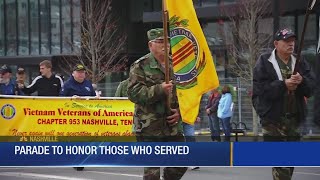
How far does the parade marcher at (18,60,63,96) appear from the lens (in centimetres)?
1031

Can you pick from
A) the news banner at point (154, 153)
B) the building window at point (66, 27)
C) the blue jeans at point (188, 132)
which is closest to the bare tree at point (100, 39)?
the building window at point (66, 27)

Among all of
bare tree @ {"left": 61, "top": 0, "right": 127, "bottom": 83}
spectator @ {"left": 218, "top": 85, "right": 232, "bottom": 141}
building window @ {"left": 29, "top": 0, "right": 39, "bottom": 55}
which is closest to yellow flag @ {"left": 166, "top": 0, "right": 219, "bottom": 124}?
spectator @ {"left": 218, "top": 85, "right": 232, "bottom": 141}

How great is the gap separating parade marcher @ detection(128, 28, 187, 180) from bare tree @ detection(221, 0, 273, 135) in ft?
32.5

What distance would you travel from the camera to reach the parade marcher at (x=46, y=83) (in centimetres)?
1031

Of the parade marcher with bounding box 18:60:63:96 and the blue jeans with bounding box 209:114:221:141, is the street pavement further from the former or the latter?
the blue jeans with bounding box 209:114:221:141

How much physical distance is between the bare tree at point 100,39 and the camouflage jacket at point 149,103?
18.7m

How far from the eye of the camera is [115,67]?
2555 centimetres

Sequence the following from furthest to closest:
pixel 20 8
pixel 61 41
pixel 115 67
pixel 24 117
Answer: pixel 20 8 < pixel 61 41 < pixel 115 67 < pixel 24 117

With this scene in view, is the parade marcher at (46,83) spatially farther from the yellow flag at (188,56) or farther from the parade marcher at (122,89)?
the yellow flag at (188,56)

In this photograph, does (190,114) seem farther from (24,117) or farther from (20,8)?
(20,8)

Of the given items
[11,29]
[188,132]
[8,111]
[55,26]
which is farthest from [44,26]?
[188,132]

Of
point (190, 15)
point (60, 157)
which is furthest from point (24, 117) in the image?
point (190, 15)

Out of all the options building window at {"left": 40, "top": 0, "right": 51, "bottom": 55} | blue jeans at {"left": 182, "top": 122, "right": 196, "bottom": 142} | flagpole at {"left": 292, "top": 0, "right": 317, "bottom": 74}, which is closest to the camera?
flagpole at {"left": 292, "top": 0, "right": 317, "bottom": 74}

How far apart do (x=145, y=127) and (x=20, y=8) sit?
28732 millimetres
